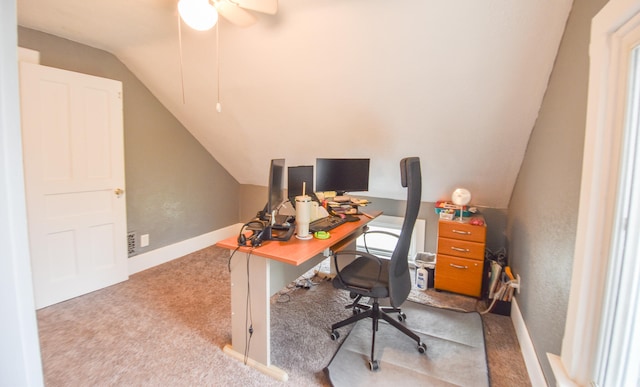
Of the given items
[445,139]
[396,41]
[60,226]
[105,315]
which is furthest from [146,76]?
[445,139]

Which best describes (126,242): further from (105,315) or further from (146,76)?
(146,76)

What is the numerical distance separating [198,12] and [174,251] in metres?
2.81

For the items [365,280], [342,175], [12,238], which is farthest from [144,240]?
[12,238]

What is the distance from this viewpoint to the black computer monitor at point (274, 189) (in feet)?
6.46

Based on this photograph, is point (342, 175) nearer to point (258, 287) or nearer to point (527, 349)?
point (258, 287)

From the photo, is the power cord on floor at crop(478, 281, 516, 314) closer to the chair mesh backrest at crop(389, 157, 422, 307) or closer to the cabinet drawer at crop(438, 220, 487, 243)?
the cabinet drawer at crop(438, 220, 487, 243)

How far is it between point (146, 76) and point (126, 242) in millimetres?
1646

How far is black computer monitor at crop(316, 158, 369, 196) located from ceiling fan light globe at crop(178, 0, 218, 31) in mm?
1473

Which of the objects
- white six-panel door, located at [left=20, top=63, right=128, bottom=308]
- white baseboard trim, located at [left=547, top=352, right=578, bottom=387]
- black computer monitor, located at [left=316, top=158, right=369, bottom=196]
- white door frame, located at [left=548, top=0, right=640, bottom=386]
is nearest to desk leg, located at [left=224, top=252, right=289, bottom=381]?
black computer monitor, located at [left=316, top=158, right=369, bottom=196]

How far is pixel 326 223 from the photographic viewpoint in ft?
7.76

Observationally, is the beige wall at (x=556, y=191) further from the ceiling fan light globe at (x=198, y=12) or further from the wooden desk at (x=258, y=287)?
the ceiling fan light globe at (x=198, y=12)

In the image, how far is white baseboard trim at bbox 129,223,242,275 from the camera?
3.26 metres

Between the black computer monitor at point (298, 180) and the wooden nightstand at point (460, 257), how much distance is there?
130 centimetres

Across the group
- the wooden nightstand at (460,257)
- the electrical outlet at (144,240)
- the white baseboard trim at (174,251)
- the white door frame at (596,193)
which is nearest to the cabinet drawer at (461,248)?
the wooden nightstand at (460,257)
